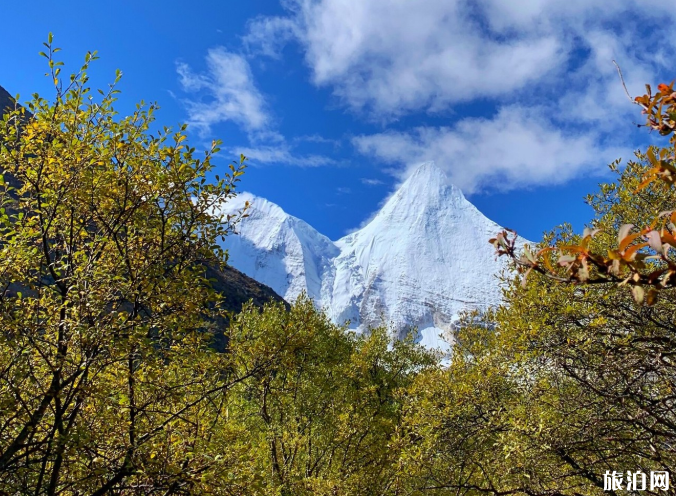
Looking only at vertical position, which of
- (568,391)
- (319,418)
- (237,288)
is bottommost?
(319,418)

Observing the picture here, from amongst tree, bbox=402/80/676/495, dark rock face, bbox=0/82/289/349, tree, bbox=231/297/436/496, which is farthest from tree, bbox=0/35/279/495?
dark rock face, bbox=0/82/289/349

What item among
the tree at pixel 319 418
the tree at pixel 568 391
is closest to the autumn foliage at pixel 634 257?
the tree at pixel 568 391

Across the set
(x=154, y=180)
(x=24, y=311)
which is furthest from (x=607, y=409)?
(x=24, y=311)

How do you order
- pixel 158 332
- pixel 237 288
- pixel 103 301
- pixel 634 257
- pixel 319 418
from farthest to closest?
1. pixel 237 288
2. pixel 319 418
3. pixel 158 332
4. pixel 103 301
5. pixel 634 257

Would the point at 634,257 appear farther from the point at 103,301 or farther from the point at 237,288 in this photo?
the point at 237,288

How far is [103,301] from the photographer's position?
4.44 meters

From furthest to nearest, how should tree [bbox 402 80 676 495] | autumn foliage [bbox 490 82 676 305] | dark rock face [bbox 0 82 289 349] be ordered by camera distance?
dark rock face [bbox 0 82 289 349] → tree [bbox 402 80 676 495] → autumn foliage [bbox 490 82 676 305]

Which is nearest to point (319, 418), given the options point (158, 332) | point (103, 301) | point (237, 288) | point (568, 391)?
point (568, 391)

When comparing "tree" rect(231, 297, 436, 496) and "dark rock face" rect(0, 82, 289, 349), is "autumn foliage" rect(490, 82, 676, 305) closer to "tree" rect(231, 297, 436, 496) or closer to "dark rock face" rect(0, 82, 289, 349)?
"tree" rect(231, 297, 436, 496)

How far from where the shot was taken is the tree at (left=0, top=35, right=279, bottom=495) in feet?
14.2

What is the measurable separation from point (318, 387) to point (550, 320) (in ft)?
30.9

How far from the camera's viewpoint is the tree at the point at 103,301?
4316 mm

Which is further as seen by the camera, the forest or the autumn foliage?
the forest

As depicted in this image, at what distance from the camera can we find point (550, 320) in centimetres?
791
